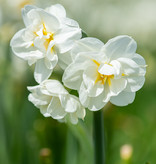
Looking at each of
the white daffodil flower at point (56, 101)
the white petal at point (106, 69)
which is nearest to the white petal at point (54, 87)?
the white daffodil flower at point (56, 101)

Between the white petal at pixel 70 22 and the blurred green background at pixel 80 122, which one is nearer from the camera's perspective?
the white petal at pixel 70 22

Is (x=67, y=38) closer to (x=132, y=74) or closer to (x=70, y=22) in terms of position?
(x=70, y=22)

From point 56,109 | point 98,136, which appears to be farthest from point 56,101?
point 98,136

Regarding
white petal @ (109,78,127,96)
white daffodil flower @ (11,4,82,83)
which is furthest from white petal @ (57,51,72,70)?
white petal @ (109,78,127,96)

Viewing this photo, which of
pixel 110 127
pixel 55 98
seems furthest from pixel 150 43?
pixel 55 98

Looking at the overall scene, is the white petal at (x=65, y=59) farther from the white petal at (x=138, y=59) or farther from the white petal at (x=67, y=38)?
the white petal at (x=138, y=59)

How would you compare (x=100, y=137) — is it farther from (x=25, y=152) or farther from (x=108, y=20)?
(x=108, y=20)

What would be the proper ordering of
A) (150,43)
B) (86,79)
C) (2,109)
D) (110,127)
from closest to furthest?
(86,79)
(2,109)
(110,127)
(150,43)
